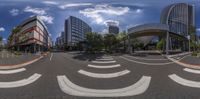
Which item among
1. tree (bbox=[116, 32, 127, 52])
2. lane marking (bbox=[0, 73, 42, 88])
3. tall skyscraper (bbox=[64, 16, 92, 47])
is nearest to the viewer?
lane marking (bbox=[0, 73, 42, 88])

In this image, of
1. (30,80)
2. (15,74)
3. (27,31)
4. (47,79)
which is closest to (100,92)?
(47,79)

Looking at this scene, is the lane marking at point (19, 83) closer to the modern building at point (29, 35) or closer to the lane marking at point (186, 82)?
the modern building at point (29, 35)

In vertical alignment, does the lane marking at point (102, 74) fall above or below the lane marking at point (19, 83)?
above

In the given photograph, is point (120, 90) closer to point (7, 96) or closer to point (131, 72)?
point (131, 72)

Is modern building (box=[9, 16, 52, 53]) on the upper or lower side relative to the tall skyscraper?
lower

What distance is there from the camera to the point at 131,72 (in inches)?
219

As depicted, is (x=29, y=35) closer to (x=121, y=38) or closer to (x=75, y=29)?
(x=75, y=29)

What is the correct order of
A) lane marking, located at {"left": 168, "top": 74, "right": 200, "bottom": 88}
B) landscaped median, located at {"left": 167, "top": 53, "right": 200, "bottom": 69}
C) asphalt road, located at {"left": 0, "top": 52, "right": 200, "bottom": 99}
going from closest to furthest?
asphalt road, located at {"left": 0, "top": 52, "right": 200, "bottom": 99} → lane marking, located at {"left": 168, "top": 74, "right": 200, "bottom": 88} → landscaped median, located at {"left": 167, "top": 53, "right": 200, "bottom": 69}

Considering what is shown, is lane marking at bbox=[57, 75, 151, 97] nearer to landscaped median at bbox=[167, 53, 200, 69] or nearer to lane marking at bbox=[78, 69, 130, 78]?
lane marking at bbox=[78, 69, 130, 78]

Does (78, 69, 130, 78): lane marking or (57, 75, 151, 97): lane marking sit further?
(78, 69, 130, 78): lane marking

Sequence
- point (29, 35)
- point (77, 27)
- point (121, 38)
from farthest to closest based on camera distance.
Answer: point (121, 38)
point (77, 27)
point (29, 35)

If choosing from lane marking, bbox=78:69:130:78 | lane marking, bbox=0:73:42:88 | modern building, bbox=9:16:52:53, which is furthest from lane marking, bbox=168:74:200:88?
modern building, bbox=9:16:52:53

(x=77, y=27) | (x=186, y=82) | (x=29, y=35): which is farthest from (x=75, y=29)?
(x=186, y=82)

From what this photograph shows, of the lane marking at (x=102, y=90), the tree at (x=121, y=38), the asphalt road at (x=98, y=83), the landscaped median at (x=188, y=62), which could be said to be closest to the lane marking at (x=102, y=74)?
the asphalt road at (x=98, y=83)
